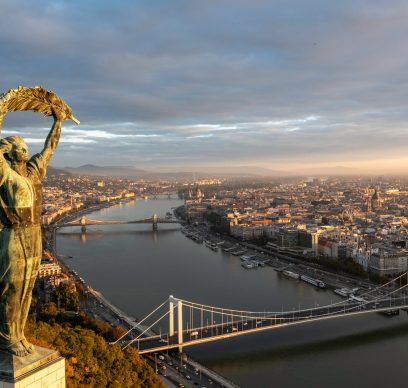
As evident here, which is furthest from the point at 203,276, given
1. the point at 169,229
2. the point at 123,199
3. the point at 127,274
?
the point at 123,199

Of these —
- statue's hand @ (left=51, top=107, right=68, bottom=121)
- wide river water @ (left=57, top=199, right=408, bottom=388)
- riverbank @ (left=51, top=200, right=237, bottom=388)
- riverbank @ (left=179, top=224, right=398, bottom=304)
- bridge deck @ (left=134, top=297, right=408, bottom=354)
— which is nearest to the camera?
statue's hand @ (left=51, top=107, right=68, bottom=121)

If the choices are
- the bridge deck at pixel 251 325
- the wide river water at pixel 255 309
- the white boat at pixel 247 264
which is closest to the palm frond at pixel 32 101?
the wide river water at pixel 255 309

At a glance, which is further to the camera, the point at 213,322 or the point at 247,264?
the point at 247,264

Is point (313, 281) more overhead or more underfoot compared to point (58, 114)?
more underfoot

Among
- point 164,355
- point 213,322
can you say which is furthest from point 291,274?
point 164,355

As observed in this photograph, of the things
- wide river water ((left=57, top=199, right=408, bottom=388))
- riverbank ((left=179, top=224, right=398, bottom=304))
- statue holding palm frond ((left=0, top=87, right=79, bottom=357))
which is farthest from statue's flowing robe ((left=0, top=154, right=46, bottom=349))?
riverbank ((left=179, top=224, right=398, bottom=304))

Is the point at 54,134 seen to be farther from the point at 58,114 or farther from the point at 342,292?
the point at 342,292

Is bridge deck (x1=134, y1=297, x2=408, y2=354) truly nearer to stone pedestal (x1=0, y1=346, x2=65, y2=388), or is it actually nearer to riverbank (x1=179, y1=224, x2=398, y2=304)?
riverbank (x1=179, y1=224, x2=398, y2=304)
